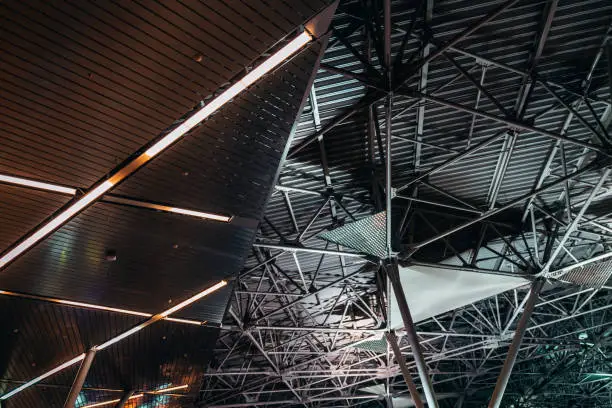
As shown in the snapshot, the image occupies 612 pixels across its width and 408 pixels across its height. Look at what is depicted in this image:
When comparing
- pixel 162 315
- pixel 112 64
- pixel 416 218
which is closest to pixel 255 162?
pixel 112 64

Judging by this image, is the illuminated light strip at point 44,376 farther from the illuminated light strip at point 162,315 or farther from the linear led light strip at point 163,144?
the linear led light strip at point 163,144

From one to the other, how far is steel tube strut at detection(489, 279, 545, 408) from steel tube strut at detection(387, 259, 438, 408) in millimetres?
2578

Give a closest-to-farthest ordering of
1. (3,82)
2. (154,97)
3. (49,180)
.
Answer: (3,82), (154,97), (49,180)

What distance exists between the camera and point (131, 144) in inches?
333

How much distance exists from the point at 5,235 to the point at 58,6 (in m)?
6.07

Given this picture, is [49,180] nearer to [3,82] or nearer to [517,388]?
[3,82]

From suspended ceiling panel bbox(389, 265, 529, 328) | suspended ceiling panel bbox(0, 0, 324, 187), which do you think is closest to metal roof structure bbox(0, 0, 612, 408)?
suspended ceiling panel bbox(0, 0, 324, 187)

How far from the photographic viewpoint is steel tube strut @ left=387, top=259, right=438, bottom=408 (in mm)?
14051

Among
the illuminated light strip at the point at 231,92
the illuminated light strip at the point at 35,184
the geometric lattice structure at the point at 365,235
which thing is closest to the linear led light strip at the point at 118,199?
the illuminated light strip at the point at 35,184

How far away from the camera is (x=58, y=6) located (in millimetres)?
6168

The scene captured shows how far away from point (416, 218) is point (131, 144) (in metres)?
12.2

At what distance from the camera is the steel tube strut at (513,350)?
15622mm

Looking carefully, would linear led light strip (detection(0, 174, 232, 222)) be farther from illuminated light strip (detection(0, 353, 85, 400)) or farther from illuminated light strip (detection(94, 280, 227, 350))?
illuminated light strip (detection(0, 353, 85, 400))

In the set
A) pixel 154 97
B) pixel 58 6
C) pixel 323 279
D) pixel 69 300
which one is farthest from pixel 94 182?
pixel 323 279
